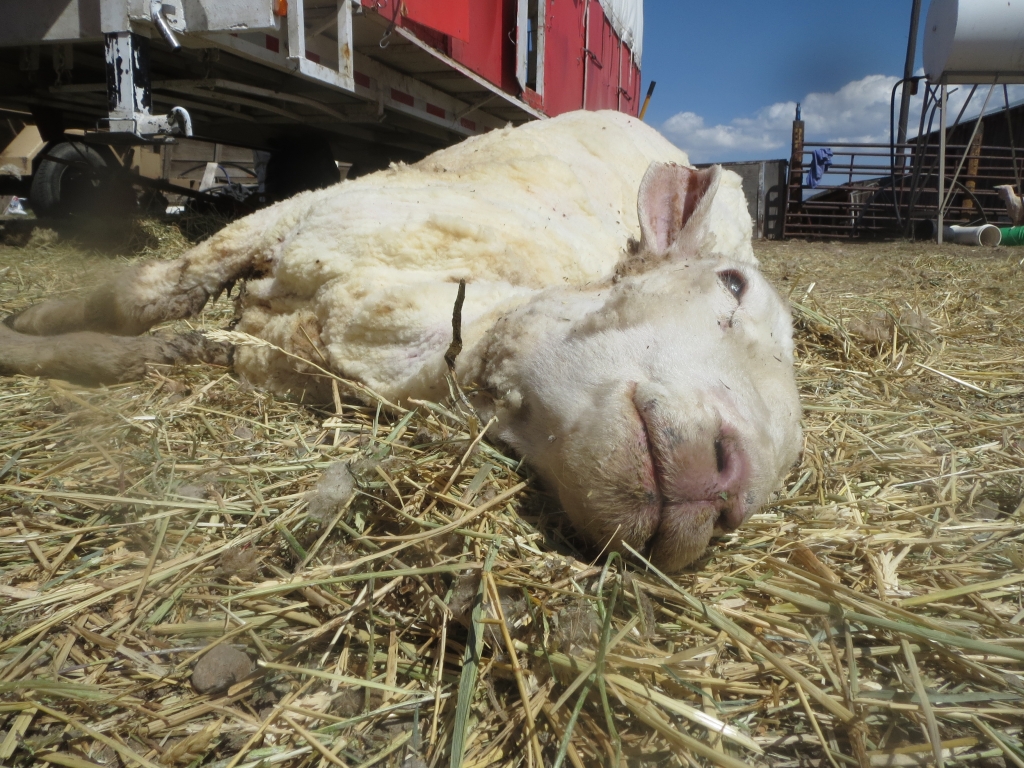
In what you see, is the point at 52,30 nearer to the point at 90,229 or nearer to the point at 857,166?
the point at 90,229

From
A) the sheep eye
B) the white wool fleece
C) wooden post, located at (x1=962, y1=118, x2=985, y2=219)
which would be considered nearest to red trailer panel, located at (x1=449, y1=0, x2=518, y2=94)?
the white wool fleece

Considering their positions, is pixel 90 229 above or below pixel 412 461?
above

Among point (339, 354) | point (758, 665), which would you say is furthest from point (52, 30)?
point (758, 665)

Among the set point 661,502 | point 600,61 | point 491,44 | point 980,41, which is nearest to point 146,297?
point 661,502

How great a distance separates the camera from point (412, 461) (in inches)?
66.1

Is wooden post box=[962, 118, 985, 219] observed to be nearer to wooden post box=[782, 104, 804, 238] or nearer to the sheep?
wooden post box=[782, 104, 804, 238]

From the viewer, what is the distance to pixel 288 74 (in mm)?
5539

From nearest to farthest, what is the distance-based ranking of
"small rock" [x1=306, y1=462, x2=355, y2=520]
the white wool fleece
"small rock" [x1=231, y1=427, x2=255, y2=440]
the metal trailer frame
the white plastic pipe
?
"small rock" [x1=306, y1=462, x2=355, y2=520] → "small rock" [x1=231, y1=427, x2=255, y2=440] → the white wool fleece → the metal trailer frame → the white plastic pipe

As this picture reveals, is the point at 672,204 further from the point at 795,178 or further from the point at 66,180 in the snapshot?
the point at 795,178

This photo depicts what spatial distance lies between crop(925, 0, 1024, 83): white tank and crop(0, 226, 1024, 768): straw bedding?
13.2m

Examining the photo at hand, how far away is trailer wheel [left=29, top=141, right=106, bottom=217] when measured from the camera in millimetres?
6734

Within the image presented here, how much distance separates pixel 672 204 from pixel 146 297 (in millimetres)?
2105

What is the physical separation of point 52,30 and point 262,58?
1.25 m

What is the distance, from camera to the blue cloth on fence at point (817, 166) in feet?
49.8
